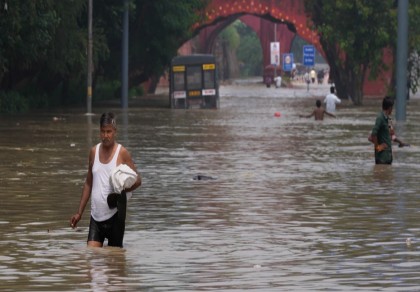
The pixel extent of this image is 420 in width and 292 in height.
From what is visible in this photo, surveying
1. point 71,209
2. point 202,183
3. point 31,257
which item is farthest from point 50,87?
point 31,257

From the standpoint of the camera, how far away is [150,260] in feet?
45.5

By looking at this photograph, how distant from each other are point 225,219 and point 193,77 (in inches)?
2086

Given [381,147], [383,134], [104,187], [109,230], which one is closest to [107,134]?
[104,187]

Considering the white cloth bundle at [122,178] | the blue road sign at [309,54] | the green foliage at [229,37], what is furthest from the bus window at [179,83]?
the green foliage at [229,37]

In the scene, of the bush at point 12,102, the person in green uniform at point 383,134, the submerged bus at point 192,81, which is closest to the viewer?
the person in green uniform at point 383,134

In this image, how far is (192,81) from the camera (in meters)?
70.6

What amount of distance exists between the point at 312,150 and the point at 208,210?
49.2ft

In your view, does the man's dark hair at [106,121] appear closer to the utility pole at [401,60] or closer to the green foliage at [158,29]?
the utility pole at [401,60]

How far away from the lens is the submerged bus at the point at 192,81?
69.8 meters

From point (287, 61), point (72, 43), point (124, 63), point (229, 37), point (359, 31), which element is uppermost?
point (359, 31)

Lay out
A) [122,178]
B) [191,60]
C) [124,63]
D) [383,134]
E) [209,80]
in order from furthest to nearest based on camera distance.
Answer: [191,60] < [209,80] < [124,63] < [383,134] < [122,178]

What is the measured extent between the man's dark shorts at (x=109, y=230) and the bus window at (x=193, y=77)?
56304 mm

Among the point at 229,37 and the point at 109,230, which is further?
the point at 229,37

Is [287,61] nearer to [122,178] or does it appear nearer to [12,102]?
[12,102]
